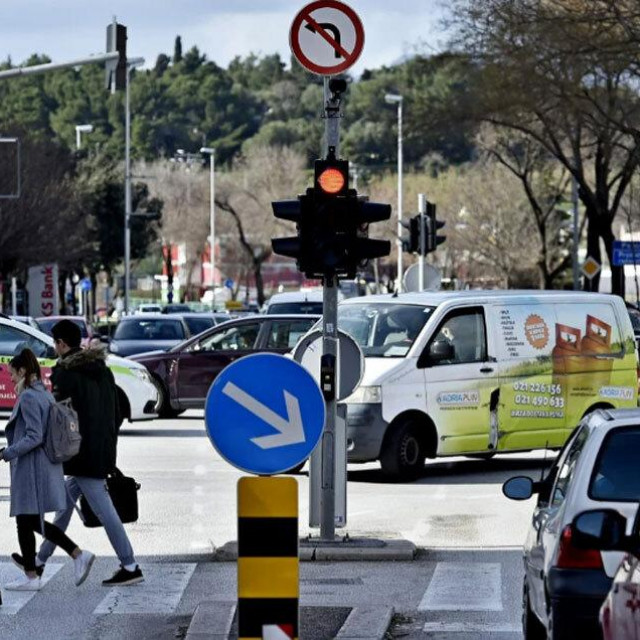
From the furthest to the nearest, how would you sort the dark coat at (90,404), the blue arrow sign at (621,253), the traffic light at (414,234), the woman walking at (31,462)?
1. the blue arrow sign at (621,253)
2. the traffic light at (414,234)
3. the dark coat at (90,404)
4. the woman walking at (31,462)

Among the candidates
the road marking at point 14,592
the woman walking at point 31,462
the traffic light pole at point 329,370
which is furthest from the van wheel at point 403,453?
the woman walking at point 31,462

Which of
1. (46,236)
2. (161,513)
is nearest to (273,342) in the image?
(161,513)

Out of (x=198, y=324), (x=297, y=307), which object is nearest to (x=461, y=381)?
(x=297, y=307)

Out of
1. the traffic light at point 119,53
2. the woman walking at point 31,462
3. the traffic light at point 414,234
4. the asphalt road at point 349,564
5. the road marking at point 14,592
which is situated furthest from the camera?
the traffic light at point 414,234

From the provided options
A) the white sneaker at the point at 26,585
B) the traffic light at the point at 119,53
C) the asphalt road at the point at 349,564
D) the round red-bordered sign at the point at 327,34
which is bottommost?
the asphalt road at the point at 349,564

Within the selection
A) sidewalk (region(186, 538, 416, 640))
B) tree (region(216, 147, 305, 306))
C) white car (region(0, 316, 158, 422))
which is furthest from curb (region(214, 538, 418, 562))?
tree (region(216, 147, 305, 306))

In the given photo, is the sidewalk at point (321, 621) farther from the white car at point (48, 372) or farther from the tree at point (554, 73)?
the tree at point (554, 73)

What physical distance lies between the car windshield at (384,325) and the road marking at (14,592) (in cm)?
661

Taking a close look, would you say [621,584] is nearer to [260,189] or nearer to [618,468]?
[618,468]

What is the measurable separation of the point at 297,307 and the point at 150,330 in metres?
3.11

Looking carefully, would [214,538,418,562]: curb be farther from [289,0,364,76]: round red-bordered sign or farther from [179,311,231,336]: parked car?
[179,311,231,336]: parked car

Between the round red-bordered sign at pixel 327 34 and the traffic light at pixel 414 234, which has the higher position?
the round red-bordered sign at pixel 327 34

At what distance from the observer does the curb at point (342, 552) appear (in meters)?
13.6

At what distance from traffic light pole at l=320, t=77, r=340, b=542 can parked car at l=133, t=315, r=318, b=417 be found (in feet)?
48.6
